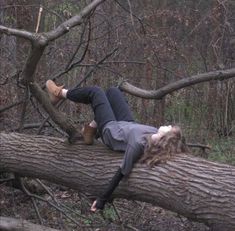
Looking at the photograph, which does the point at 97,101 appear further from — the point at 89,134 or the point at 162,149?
the point at 162,149

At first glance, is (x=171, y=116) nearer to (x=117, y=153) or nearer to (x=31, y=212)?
(x=31, y=212)

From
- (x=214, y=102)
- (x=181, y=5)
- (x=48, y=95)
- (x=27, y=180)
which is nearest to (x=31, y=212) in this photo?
(x=27, y=180)

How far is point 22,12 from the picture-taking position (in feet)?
26.7

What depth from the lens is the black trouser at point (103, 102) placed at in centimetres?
532

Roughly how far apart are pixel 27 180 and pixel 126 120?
1921 mm

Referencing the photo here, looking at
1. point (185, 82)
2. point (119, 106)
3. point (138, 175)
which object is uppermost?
point (185, 82)

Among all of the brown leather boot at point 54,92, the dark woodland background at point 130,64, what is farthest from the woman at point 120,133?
the dark woodland background at point 130,64

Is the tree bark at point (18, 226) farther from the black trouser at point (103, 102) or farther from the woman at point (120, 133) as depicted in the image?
the black trouser at point (103, 102)

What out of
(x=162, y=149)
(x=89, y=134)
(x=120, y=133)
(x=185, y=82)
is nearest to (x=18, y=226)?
(x=89, y=134)

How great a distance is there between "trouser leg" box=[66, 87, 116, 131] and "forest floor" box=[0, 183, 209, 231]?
1.23 metres

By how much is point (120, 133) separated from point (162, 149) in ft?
1.42

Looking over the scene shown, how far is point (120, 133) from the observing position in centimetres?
508

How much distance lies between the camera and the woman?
4.83 metres

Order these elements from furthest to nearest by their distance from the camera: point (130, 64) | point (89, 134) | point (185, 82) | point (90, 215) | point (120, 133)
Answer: point (130, 64)
point (90, 215)
point (185, 82)
point (89, 134)
point (120, 133)
